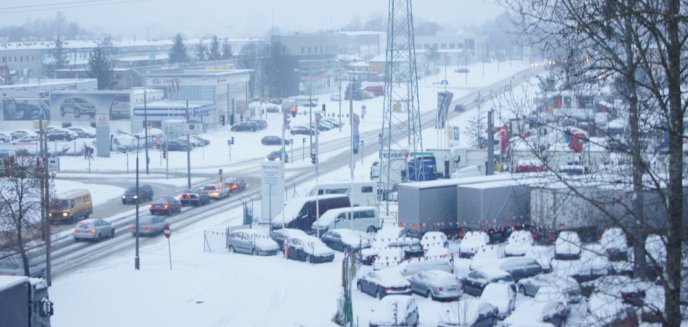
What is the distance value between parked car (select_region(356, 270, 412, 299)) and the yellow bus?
6980 mm

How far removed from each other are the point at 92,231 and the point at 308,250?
12.5 ft

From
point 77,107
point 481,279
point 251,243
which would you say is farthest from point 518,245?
point 77,107

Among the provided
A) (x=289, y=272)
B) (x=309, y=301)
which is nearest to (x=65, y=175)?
(x=289, y=272)

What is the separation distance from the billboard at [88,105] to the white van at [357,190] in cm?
1352

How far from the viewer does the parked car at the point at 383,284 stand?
8750mm

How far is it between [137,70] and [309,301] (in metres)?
30.9

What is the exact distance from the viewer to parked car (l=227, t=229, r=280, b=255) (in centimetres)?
1162

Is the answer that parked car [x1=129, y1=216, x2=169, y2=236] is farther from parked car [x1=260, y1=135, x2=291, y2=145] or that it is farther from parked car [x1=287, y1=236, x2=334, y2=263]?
parked car [x1=260, y1=135, x2=291, y2=145]

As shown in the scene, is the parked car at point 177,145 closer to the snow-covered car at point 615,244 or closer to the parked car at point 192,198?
the parked car at point 192,198

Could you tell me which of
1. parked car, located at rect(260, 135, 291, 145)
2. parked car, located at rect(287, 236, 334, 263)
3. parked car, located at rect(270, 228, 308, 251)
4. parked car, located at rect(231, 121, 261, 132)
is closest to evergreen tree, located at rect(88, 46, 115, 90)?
parked car, located at rect(231, 121, 261, 132)

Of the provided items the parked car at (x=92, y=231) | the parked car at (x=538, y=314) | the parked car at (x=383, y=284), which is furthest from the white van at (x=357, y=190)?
the parked car at (x=538, y=314)

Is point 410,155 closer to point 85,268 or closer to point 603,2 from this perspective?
point 85,268

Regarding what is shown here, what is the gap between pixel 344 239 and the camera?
38.3ft

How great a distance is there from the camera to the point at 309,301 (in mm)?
8727
